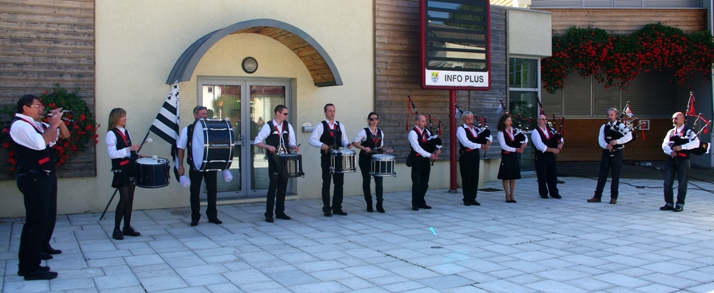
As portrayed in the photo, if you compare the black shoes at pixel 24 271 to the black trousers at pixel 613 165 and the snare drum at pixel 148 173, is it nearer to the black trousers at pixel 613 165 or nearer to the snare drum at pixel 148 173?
the snare drum at pixel 148 173

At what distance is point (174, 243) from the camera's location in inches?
307

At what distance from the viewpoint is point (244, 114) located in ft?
37.4

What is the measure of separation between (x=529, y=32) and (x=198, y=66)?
820cm

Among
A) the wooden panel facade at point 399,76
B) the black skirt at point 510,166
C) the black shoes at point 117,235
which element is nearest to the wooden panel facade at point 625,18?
the wooden panel facade at point 399,76

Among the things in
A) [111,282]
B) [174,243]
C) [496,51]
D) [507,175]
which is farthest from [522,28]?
[111,282]

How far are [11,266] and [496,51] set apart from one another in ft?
36.0

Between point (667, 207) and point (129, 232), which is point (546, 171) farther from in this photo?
point (129, 232)

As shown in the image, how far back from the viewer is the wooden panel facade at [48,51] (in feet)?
30.7

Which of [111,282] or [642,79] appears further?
[642,79]

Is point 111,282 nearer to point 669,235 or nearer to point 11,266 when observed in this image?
point 11,266

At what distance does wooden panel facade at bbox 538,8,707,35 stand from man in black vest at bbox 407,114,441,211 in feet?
29.8

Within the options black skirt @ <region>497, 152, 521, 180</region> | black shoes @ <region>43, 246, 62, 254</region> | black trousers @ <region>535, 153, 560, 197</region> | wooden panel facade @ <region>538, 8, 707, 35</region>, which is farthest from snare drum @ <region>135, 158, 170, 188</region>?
wooden panel facade @ <region>538, 8, 707, 35</region>

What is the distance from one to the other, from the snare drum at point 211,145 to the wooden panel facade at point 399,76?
4.52 m

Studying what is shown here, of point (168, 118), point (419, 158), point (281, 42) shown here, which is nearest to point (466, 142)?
point (419, 158)
